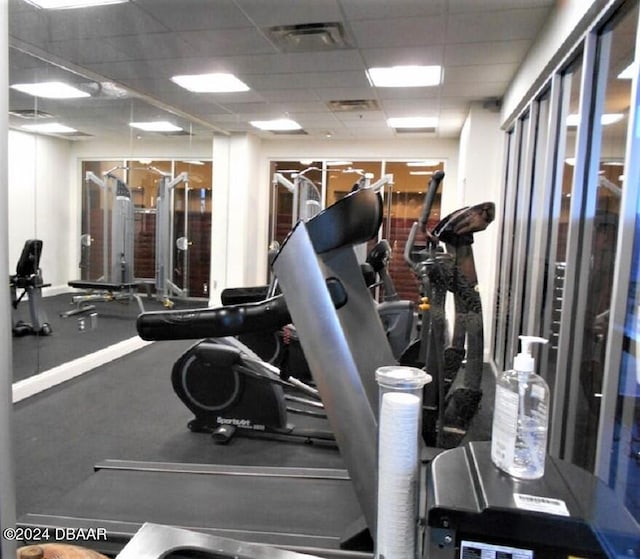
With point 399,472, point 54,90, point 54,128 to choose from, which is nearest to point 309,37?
point 54,90

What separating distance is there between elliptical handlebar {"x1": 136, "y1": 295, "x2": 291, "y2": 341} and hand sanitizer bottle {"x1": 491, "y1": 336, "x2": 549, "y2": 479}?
714mm

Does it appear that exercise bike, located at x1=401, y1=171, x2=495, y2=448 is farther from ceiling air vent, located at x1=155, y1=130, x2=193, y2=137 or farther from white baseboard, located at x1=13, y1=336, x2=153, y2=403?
ceiling air vent, located at x1=155, y1=130, x2=193, y2=137

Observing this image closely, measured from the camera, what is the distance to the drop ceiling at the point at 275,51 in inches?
121

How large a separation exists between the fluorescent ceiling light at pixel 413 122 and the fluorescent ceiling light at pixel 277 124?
127 cm

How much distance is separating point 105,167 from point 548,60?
5458 mm

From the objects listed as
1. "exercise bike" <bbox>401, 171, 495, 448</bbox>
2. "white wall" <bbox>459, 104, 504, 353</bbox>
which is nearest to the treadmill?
"exercise bike" <bbox>401, 171, 495, 448</bbox>

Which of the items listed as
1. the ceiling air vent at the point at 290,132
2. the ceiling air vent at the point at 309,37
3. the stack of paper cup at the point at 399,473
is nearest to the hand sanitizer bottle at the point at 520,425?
the stack of paper cup at the point at 399,473

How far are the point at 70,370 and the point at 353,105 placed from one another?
387cm

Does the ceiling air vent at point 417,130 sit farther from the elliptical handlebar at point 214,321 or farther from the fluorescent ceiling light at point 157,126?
the elliptical handlebar at point 214,321

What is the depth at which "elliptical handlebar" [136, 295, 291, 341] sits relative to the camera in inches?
59.6

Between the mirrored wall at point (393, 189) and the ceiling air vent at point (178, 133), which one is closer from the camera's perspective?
the ceiling air vent at point (178, 133)

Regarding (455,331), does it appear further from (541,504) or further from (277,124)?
(277,124)

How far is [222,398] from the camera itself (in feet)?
9.90

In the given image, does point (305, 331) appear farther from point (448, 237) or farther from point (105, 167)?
point (105, 167)
